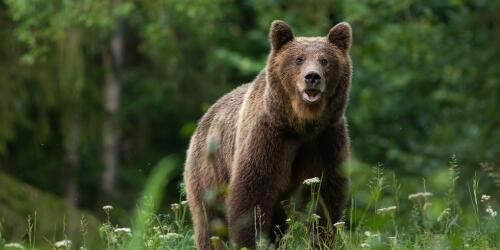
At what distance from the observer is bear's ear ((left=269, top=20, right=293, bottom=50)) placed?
24.7 feet

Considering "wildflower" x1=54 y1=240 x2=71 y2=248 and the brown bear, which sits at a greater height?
the brown bear

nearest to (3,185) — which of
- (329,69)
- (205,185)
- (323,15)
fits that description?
(323,15)

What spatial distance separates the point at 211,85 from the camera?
25594mm

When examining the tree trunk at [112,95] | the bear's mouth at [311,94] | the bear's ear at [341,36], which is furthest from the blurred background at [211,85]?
the bear's mouth at [311,94]

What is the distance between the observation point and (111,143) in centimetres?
2538

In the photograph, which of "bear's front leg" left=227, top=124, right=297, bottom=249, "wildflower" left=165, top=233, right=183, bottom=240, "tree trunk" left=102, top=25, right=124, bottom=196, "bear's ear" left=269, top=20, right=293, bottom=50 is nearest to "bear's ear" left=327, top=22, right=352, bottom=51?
"bear's ear" left=269, top=20, right=293, bottom=50

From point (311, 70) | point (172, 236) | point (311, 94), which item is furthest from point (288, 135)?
point (172, 236)

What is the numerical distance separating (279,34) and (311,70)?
545 mm

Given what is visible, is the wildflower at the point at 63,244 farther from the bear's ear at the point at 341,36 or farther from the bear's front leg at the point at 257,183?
the bear's ear at the point at 341,36

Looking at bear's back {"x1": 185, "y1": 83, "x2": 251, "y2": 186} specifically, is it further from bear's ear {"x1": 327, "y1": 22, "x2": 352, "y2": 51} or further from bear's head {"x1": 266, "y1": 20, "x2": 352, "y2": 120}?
bear's ear {"x1": 327, "y1": 22, "x2": 352, "y2": 51}

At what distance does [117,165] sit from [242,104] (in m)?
18.0

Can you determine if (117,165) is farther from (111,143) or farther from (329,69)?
(329,69)

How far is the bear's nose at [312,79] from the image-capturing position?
709 cm

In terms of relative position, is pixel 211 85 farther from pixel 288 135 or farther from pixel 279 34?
pixel 288 135
